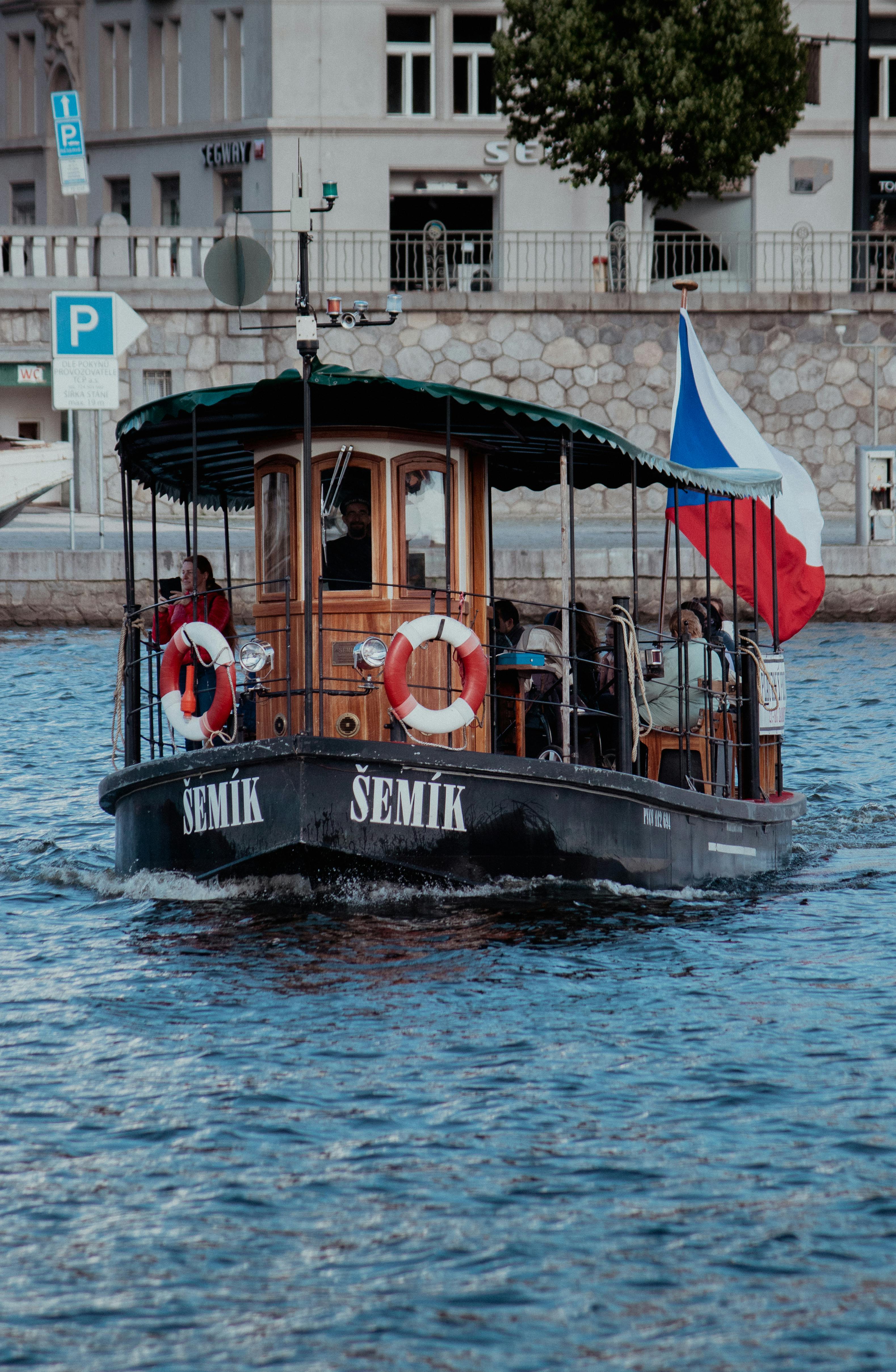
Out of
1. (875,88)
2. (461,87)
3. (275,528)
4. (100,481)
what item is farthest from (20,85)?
(275,528)

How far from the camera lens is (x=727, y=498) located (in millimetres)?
14016

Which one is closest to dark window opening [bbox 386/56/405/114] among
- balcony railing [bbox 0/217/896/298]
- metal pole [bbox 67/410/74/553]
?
balcony railing [bbox 0/217/896/298]

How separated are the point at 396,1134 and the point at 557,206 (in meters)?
34.4

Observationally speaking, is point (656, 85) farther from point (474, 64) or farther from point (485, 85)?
point (474, 64)

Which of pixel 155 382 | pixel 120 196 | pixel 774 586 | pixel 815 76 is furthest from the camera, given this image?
pixel 120 196

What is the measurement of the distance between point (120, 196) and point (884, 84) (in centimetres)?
1642

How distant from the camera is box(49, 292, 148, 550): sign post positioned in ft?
78.7

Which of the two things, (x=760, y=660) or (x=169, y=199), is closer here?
(x=760, y=660)

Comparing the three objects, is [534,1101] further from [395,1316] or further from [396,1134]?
[395,1316]

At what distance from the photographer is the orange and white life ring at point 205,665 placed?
10.7 m

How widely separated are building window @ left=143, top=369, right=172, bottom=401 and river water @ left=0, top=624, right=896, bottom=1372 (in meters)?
21.6

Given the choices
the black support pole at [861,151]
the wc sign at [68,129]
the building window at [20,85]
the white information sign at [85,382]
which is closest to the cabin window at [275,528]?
the white information sign at [85,382]

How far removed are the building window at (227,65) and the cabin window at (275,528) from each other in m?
30.5

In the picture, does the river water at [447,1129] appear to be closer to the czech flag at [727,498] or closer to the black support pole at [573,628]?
the black support pole at [573,628]
